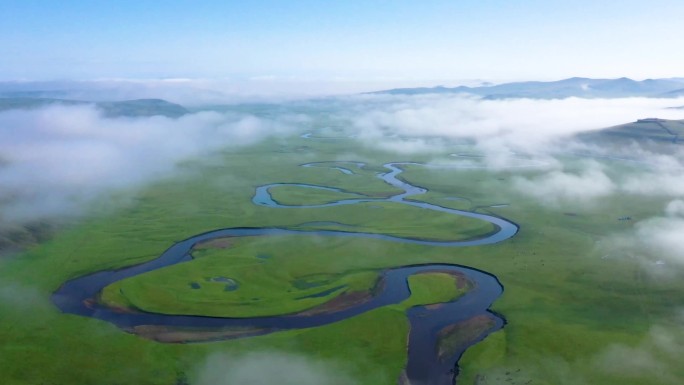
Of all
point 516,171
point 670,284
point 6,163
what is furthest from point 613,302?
point 6,163

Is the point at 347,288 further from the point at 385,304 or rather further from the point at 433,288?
the point at 433,288

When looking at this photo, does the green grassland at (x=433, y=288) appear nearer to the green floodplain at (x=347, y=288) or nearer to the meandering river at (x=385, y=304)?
the green floodplain at (x=347, y=288)

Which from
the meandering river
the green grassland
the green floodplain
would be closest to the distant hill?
the green floodplain

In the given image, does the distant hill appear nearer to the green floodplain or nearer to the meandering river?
the green floodplain

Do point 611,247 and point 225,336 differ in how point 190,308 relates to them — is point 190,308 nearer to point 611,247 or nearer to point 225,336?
point 225,336

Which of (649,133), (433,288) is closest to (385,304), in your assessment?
(433,288)
